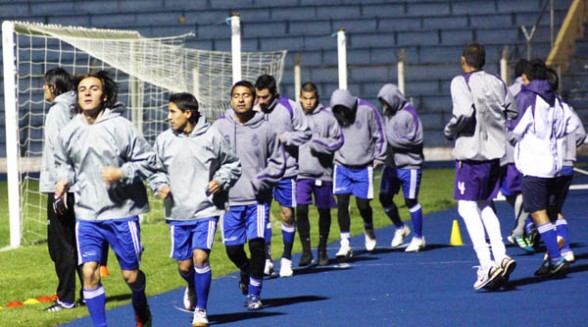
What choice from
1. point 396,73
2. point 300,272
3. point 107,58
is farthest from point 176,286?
point 396,73

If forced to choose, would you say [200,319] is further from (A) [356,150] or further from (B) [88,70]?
(B) [88,70]

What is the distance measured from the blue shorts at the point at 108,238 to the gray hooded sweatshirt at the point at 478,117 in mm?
3049

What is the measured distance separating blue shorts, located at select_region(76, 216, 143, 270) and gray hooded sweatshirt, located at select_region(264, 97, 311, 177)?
10.6 feet

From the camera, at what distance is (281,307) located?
1012 centimetres

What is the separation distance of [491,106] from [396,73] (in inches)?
823

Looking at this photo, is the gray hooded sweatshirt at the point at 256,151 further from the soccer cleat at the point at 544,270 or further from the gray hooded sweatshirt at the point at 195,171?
the soccer cleat at the point at 544,270

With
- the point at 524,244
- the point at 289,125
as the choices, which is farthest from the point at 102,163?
the point at 524,244

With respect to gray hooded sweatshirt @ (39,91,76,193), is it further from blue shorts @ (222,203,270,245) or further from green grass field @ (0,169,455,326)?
blue shorts @ (222,203,270,245)

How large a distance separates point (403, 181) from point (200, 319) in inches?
229

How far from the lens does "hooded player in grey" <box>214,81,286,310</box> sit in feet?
33.3

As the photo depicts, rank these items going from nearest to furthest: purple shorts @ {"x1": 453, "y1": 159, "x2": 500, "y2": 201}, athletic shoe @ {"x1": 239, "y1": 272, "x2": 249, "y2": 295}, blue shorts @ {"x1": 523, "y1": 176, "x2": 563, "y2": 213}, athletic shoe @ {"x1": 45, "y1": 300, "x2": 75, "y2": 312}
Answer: athletic shoe @ {"x1": 45, "y1": 300, "x2": 75, "y2": 312}, athletic shoe @ {"x1": 239, "y1": 272, "x2": 249, "y2": 295}, purple shorts @ {"x1": 453, "y1": 159, "x2": 500, "y2": 201}, blue shorts @ {"x1": 523, "y1": 176, "x2": 563, "y2": 213}

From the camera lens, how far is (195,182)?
9086 millimetres

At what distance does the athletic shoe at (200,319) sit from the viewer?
8961mm

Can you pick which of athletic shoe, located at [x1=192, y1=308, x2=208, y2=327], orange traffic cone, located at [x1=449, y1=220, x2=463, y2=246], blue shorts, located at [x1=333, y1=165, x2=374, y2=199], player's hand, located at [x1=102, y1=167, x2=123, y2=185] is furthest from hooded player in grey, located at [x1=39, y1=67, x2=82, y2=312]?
orange traffic cone, located at [x1=449, y1=220, x2=463, y2=246]
